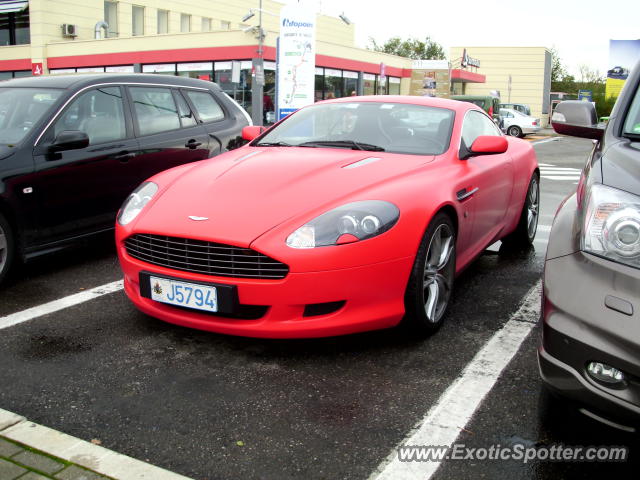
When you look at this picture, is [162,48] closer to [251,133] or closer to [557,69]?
[251,133]

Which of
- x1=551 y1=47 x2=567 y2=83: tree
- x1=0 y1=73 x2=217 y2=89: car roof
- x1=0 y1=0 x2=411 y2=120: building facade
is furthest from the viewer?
x1=551 y1=47 x2=567 y2=83: tree

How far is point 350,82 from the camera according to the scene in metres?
34.6

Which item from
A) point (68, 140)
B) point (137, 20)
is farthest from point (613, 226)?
point (137, 20)

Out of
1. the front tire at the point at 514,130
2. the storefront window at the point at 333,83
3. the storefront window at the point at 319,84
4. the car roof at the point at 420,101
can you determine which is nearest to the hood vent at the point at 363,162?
the car roof at the point at 420,101

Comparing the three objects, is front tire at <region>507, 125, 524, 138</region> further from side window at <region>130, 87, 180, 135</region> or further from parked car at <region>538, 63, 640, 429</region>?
parked car at <region>538, 63, 640, 429</region>

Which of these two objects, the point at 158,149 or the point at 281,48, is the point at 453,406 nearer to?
the point at 158,149

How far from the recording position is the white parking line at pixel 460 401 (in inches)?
93.8

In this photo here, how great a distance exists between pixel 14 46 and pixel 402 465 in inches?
1532

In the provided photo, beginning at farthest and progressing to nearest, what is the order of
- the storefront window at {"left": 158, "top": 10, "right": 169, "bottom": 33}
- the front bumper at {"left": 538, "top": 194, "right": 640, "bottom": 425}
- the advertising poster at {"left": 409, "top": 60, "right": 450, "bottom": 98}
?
1. the advertising poster at {"left": 409, "top": 60, "right": 450, "bottom": 98}
2. the storefront window at {"left": 158, "top": 10, "right": 169, "bottom": 33}
3. the front bumper at {"left": 538, "top": 194, "right": 640, "bottom": 425}

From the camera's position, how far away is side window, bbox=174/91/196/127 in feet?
20.4

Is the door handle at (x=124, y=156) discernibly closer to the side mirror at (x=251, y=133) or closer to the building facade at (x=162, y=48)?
the side mirror at (x=251, y=133)

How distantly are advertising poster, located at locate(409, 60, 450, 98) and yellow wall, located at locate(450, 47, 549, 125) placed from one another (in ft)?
64.8

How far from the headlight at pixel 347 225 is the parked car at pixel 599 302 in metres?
1.01

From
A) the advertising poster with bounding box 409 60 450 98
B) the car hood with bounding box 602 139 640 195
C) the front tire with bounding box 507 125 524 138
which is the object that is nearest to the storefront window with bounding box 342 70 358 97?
the advertising poster with bounding box 409 60 450 98
